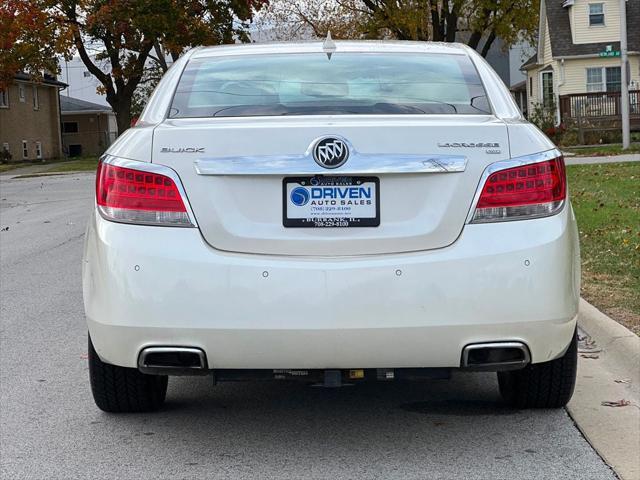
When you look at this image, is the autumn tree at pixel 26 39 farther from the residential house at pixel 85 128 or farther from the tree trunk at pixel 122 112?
the residential house at pixel 85 128

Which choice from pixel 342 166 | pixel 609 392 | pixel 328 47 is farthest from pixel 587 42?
pixel 342 166

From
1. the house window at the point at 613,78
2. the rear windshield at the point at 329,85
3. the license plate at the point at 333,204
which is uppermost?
the house window at the point at 613,78

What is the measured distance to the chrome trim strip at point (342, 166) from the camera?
4.14m

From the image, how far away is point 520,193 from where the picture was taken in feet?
13.8

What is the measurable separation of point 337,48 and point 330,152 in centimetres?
140

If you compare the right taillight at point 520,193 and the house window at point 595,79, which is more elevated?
the house window at point 595,79

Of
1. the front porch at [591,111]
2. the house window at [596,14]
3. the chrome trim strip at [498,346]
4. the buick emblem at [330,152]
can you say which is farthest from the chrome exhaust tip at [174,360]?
the house window at [596,14]

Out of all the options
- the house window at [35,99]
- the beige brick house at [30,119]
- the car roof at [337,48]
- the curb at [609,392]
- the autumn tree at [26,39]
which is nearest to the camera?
the curb at [609,392]

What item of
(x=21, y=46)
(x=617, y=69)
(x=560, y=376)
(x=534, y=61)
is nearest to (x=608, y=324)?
(x=560, y=376)

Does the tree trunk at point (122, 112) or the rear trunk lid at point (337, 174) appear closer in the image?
the rear trunk lid at point (337, 174)

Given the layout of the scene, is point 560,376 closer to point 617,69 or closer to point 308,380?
point 308,380

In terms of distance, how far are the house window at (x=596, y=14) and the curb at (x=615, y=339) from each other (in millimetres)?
43161

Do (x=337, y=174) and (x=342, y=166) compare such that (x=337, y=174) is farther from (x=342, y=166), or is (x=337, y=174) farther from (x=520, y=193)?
(x=520, y=193)

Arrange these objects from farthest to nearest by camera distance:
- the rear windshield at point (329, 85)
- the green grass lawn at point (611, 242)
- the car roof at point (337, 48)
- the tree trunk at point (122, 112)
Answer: the tree trunk at point (122, 112) < the green grass lawn at point (611, 242) < the car roof at point (337, 48) < the rear windshield at point (329, 85)
